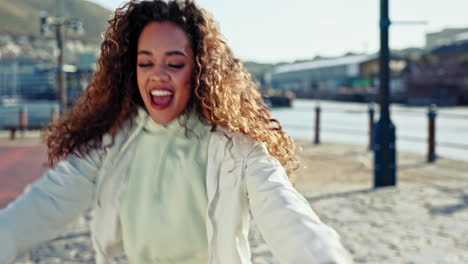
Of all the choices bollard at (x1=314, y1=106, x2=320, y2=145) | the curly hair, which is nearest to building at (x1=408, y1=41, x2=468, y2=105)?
bollard at (x1=314, y1=106, x2=320, y2=145)

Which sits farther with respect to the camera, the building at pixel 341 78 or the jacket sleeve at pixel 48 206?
the building at pixel 341 78

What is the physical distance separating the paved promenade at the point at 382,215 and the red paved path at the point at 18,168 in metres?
0.05

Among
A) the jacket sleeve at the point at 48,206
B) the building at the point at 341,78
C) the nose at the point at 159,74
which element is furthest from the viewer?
the building at the point at 341,78

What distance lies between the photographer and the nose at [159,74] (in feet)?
5.54

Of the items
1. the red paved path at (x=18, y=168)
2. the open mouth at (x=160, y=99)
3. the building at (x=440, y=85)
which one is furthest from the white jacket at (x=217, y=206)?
the building at (x=440, y=85)

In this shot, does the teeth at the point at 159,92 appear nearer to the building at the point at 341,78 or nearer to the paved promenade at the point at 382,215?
the paved promenade at the point at 382,215

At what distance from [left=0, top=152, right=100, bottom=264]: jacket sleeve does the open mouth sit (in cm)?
27

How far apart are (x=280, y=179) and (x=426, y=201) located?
196 inches

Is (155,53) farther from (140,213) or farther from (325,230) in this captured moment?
(325,230)

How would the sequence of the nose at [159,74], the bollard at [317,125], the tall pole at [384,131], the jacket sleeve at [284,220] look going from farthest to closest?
1. the bollard at [317,125]
2. the tall pole at [384,131]
3. the nose at [159,74]
4. the jacket sleeve at [284,220]

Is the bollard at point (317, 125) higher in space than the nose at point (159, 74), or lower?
lower

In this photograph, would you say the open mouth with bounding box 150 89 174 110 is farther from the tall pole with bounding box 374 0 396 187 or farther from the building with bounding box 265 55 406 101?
the building with bounding box 265 55 406 101

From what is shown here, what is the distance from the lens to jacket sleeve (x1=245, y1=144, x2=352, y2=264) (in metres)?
1.15

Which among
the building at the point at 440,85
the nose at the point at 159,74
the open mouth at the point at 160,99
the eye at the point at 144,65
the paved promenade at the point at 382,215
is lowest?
the paved promenade at the point at 382,215
